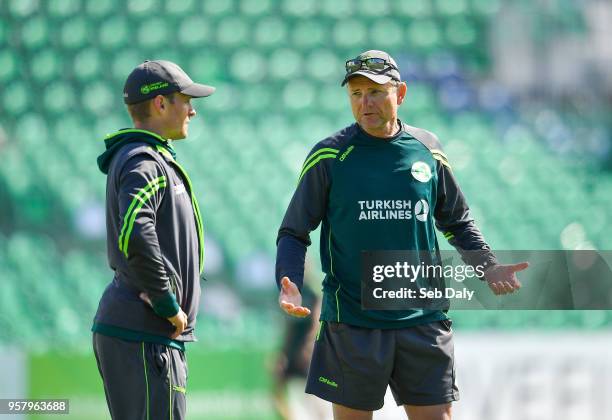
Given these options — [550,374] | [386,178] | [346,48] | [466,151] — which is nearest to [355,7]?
[346,48]

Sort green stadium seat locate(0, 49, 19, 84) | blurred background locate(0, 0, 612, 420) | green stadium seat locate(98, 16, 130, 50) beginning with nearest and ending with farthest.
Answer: blurred background locate(0, 0, 612, 420)
green stadium seat locate(0, 49, 19, 84)
green stadium seat locate(98, 16, 130, 50)

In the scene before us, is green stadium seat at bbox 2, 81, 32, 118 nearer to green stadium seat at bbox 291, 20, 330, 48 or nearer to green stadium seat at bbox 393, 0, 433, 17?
green stadium seat at bbox 291, 20, 330, 48

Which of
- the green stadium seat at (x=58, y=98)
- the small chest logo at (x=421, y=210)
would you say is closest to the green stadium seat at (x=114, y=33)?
the green stadium seat at (x=58, y=98)

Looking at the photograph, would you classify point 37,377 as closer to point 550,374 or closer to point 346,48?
point 550,374

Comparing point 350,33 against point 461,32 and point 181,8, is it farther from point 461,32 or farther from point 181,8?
point 181,8

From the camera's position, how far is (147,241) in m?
2.96

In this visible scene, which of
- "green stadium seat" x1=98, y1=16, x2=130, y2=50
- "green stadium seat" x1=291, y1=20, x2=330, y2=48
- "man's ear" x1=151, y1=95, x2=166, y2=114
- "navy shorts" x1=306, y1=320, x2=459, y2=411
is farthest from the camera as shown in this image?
"green stadium seat" x1=291, y1=20, x2=330, y2=48

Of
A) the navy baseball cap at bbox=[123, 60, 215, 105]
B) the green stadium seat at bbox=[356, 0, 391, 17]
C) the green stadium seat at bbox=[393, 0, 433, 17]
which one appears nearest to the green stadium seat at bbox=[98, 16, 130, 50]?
the green stadium seat at bbox=[356, 0, 391, 17]

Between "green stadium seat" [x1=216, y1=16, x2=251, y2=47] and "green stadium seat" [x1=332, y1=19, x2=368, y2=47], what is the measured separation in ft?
2.45

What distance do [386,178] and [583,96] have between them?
5.00 metres

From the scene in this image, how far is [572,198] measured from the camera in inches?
287

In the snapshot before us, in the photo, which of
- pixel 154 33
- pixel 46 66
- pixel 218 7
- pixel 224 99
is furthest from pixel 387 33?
pixel 46 66

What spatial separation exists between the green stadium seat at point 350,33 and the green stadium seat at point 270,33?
46cm

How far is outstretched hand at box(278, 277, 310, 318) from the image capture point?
296 cm
